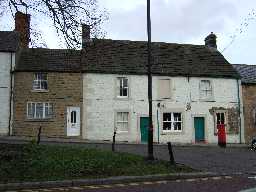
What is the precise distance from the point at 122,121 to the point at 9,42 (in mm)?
11225

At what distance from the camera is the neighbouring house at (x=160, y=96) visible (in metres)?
33.0

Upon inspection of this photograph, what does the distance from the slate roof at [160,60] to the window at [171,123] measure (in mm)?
3528

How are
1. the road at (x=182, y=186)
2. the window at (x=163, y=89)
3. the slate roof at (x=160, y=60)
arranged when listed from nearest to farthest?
1. the road at (x=182, y=186)
2. the slate roof at (x=160, y=60)
3. the window at (x=163, y=89)

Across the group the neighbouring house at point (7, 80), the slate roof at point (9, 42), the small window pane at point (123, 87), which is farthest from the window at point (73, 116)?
the slate roof at point (9, 42)

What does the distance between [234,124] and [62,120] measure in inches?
576

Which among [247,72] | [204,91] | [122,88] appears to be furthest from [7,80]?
[247,72]

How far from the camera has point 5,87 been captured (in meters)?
32.2

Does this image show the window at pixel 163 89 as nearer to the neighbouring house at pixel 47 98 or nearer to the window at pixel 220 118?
the window at pixel 220 118

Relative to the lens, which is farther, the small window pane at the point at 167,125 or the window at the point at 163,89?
the window at the point at 163,89

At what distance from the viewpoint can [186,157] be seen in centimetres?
2062

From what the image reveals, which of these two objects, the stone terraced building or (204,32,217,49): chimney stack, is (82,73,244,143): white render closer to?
the stone terraced building

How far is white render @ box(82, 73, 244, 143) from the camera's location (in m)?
32.7

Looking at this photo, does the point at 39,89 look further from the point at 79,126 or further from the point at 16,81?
the point at 79,126

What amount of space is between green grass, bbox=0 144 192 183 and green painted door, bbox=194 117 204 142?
18211mm
